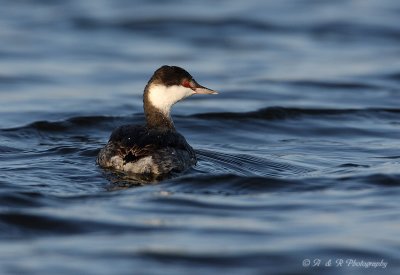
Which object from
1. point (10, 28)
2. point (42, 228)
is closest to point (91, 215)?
point (42, 228)

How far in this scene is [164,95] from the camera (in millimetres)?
11969

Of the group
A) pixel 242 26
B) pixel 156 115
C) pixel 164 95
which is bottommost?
pixel 156 115

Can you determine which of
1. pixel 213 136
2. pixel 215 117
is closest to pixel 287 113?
pixel 215 117

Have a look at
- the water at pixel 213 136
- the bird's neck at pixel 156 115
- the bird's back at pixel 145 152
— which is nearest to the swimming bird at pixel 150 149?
the bird's back at pixel 145 152

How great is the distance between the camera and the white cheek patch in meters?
12.0

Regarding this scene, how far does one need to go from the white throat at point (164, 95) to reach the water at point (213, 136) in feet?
2.75

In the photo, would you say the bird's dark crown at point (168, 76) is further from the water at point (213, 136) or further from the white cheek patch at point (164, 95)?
the water at point (213, 136)

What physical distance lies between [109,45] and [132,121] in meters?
6.18

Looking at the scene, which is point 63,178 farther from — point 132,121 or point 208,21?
point 208,21

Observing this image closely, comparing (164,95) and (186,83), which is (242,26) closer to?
(186,83)

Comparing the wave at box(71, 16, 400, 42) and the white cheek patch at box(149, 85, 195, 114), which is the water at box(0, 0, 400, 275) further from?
the white cheek patch at box(149, 85, 195, 114)

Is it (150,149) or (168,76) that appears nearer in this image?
(150,149)

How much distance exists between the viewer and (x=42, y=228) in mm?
9125

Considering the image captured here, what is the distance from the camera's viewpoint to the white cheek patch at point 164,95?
12.0 meters
